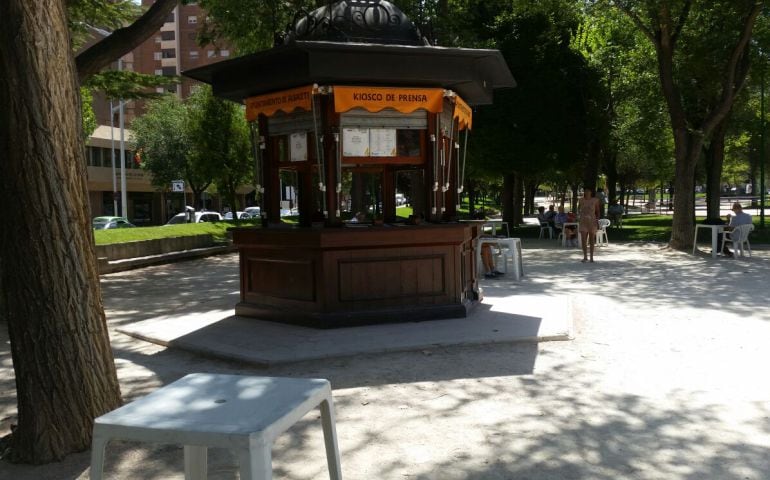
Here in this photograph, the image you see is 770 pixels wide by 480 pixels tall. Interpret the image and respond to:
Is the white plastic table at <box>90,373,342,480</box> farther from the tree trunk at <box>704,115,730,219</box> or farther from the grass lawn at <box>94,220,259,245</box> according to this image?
the tree trunk at <box>704,115,730,219</box>

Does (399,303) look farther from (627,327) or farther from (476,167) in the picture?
(476,167)

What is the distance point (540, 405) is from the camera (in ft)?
17.3

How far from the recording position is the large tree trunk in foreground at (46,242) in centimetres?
402

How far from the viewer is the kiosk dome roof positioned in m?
8.80

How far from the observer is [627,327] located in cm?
849

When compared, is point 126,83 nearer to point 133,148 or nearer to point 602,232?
point 602,232

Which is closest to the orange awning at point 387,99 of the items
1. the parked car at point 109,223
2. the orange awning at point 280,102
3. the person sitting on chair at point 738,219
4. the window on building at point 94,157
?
A: the orange awning at point 280,102

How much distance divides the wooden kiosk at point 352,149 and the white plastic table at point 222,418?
4.92 m

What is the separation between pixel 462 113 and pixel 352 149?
6.44 feet

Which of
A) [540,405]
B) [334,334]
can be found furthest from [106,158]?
[540,405]

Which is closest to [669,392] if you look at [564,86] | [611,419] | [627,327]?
[611,419]

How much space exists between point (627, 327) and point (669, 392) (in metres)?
3.00

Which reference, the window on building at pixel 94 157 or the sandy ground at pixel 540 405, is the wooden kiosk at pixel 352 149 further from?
the window on building at pixel 94 157

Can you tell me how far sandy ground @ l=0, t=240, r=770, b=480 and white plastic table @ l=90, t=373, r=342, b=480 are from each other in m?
1.06
